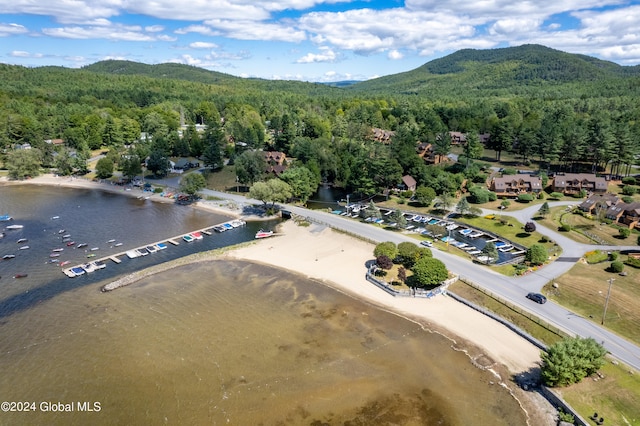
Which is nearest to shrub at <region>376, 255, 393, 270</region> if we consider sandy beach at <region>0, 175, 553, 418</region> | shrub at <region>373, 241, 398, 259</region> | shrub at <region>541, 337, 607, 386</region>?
shrub at <region>373, 241, 398, 259</region>

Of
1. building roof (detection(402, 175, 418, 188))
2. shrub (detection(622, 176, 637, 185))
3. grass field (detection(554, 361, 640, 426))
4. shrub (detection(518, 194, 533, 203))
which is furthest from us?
building roof (detection(402, 175, 418, 188))

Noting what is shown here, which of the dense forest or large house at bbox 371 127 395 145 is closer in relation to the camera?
the dense forest

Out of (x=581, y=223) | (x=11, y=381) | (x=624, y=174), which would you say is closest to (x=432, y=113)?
(x=624, y=174)

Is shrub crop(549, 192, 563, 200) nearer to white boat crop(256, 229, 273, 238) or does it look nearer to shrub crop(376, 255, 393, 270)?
shrub crop(376, 255, 393, 270)

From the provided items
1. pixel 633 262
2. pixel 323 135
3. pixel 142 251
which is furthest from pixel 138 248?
pixel 323 135

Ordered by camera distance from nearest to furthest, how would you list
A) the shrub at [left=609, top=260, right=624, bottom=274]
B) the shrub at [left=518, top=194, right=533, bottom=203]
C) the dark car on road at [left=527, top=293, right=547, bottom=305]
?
1. the dark car on road at [left=527, top=293, right=547, bottom=305]
2. the shrub at [left=609, top=260, right=624, bottom=274]
3. the shrub at [left=518, top=194, right=533, bottom=203]

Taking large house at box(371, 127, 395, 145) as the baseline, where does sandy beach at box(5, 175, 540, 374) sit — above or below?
below
